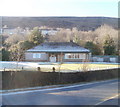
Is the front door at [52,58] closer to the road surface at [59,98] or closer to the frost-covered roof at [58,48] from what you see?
the frost-covered roof at [58,48]

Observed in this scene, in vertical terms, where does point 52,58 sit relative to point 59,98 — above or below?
above

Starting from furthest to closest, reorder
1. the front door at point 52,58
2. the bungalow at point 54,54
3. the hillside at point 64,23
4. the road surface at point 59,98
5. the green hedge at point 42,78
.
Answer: the hillside at point 64,23
the bungalow at point 54,54
the front door at point 52,58
the green hedge at point 42,78
the road surface at point 59,98

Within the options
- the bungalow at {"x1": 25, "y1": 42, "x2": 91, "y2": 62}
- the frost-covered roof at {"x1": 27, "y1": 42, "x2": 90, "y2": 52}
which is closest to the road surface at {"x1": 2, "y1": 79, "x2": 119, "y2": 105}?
the bungalow at {"x1": 25, "y1": 42, "x2": 91, "y2": 62}

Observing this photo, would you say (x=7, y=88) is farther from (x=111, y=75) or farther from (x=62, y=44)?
(x=62, y=44)

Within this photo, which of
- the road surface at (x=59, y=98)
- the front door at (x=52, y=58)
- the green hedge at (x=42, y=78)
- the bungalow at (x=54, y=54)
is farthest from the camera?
the bungalow at (x=54, y=54)

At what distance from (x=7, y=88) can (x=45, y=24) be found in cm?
5696

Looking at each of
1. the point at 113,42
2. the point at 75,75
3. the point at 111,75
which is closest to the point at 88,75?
the point at 75,75

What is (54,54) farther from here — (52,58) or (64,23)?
(64,23)

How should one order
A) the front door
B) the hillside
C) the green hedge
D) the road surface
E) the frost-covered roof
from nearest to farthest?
the road surface
the green hedge
the front door
the frost-covered roof
the hillside

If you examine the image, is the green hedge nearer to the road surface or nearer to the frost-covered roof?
the road surface

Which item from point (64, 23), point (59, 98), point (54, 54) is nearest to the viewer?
point (59, 98)

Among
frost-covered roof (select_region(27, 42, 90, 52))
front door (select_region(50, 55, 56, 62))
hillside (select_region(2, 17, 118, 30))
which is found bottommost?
front door (select_region(50, 55, 56, 62))

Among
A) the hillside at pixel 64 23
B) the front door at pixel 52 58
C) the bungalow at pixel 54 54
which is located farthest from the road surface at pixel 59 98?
the hillside at pixel 64 23

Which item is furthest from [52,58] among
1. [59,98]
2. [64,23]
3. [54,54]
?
[64,23]
